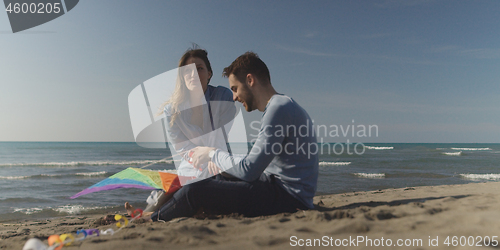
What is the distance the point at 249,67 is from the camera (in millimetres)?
2604

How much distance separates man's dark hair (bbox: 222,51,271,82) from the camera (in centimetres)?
261

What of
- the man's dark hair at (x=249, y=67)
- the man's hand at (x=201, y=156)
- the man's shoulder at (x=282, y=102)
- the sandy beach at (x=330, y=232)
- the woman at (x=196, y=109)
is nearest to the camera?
the sandy beach at (x=330, y=232)

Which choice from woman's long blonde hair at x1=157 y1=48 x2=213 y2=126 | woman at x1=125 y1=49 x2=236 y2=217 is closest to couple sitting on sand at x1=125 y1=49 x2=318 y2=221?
woman at x1=125 y1=49 x2=236 y2=217

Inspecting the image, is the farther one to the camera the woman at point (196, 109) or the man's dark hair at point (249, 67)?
the woman at point (196, 109)

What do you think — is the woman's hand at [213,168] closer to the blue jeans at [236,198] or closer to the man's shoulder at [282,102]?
the blue jeans at [236,198]

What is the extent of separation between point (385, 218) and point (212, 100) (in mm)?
2384

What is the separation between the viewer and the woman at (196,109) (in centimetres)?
356

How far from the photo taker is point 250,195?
2.64 meters

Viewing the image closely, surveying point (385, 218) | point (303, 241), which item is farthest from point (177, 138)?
point (385, 218)

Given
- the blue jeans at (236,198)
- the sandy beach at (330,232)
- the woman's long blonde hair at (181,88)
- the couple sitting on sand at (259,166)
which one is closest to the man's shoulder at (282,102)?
the couple sitting on sand at (259,166)

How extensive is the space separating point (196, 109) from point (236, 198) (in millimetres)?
1503

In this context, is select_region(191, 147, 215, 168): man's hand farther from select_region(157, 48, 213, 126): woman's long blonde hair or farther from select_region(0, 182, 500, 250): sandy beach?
select_region(157, 48, 213, 126): woman's long blonde hair

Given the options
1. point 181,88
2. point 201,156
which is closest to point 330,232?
point 201,156

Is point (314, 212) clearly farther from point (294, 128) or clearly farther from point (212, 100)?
point (212, 100)
